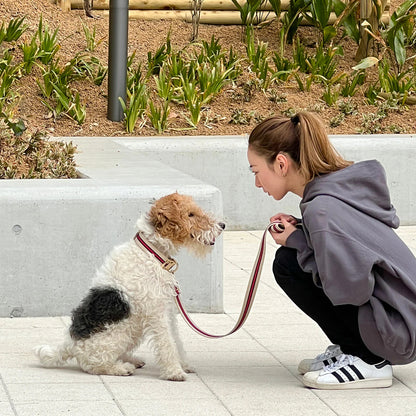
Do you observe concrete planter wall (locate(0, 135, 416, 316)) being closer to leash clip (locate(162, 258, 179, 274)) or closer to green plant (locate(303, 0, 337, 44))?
leash clip (locate(162, 258, 179, 274))

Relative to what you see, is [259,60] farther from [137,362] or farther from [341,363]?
[341,363]

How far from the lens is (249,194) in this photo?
8188 mm

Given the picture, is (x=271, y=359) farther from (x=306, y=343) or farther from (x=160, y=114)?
(x=160, y=114)

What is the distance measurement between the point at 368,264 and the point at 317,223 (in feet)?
0.86

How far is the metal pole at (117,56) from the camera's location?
8.77 m

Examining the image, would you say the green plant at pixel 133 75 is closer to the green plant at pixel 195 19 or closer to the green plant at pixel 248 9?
the green plant at pixel 195 19

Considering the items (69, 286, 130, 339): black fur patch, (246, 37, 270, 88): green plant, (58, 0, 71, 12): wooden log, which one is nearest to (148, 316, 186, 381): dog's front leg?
(69, 286, 130, 339): black fur patch

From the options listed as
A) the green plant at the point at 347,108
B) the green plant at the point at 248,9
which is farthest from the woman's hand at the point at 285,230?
the green plant at the point at 248,9

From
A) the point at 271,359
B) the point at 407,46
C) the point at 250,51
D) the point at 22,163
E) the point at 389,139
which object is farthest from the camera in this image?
the point at 407,46

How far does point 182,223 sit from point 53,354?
0.84 meters

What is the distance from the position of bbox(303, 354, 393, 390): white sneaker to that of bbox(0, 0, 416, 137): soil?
187 inches

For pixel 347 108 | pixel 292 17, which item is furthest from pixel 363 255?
pixel 292 17

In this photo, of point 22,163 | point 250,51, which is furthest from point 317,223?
point 250,51

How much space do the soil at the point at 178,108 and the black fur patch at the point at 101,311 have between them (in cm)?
437
